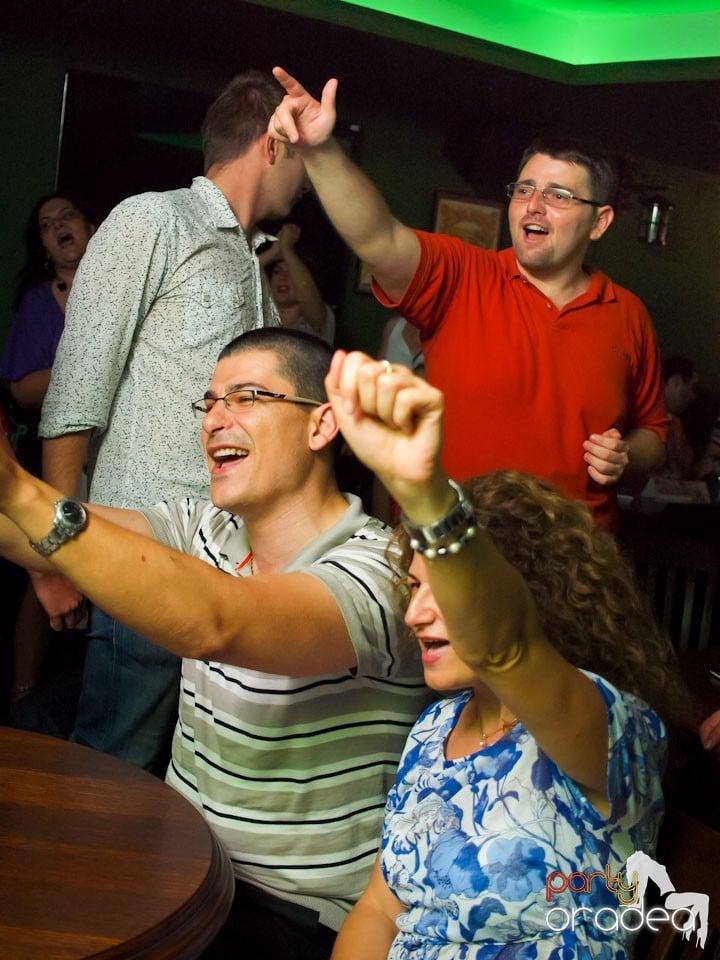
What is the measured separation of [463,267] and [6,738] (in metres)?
1.12

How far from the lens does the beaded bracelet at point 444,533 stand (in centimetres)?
87

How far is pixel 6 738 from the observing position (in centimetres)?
145

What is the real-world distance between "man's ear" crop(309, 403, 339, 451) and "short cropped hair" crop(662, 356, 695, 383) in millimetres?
3111

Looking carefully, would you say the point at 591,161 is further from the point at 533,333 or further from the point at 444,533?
the point at 444,533

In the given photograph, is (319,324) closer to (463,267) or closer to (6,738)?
(463,267)

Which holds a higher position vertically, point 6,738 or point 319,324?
point 319,324

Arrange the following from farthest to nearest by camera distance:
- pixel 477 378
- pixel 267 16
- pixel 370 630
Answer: pixel 267 16 < pixel 477 378 < pixel 370 630

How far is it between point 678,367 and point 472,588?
12.6ft

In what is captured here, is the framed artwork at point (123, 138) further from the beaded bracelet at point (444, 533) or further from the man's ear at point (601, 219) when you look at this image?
the beaded bracelet at point (444, 533)

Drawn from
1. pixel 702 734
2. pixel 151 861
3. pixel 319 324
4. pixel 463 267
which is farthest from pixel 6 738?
pixel 319 324

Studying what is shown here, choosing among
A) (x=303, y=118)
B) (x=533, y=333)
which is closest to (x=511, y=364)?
(x=533, y=333)

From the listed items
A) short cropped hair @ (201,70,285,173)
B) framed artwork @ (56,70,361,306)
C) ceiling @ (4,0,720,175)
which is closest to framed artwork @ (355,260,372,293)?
ceiling @ (4,0,720,175)

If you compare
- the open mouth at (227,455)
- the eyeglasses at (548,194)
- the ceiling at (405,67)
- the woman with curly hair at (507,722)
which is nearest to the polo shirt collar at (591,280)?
the eyeglasses at (548,194)

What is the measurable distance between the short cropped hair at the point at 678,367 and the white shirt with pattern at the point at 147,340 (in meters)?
2.78
